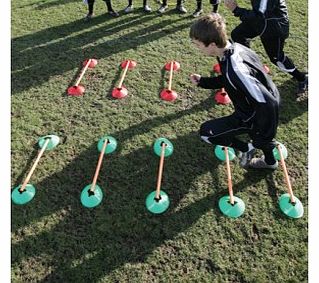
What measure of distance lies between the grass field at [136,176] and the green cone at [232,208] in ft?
0.22

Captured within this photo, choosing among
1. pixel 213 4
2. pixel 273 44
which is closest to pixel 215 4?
pixel 213 4

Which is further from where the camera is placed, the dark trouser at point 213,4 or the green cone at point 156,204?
the dark trouser at point 213,4

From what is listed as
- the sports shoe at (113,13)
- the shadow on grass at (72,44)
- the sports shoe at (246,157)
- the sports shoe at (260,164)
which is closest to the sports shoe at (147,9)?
the shadow on grass at (72,44)

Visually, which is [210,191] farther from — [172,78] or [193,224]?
[172,78]

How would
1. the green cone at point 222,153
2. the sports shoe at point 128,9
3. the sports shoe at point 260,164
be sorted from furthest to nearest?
the sports shoe at point 128,9
the green cone at point 222,153
the sports shoe at point 260,164

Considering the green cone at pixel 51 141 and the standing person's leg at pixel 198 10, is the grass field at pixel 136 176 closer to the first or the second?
the green cone at pixel 51 141

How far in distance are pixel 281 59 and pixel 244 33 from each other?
0.60 m

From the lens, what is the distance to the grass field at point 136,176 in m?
3.21

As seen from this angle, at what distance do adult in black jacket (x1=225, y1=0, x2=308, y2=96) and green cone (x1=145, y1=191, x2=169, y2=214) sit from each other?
7.99 feet

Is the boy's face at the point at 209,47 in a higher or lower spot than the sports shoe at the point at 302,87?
higher

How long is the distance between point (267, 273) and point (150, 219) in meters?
1.21

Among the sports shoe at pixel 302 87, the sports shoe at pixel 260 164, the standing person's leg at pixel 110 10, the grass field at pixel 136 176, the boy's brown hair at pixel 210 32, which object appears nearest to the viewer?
the boy's brown hair at pixel 210 32

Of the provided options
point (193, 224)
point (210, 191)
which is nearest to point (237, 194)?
point (210, 191)

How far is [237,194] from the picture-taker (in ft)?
12.2
